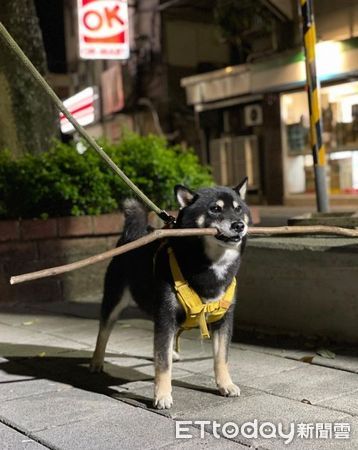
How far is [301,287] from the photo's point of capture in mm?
5633

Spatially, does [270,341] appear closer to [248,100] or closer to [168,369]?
[168,369]

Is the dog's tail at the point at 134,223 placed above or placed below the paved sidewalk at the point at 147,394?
above

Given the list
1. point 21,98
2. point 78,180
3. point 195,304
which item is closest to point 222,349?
point 195,304

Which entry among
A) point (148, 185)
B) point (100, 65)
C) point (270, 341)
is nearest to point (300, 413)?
point (270, 341)

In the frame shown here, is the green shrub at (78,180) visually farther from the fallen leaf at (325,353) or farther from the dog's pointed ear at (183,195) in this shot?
the dog's pointed ear at (183,195)

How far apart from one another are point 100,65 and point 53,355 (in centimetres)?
2440

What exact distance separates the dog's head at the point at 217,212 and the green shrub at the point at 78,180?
160 inches

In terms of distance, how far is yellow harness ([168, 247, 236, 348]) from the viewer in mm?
3980

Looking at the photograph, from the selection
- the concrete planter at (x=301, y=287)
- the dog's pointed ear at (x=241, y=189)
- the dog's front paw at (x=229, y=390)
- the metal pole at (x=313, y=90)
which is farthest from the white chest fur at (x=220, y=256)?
the metal pole at (x=313, y=90)

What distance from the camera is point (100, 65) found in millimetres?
28453

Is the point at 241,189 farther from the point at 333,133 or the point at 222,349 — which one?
the point at 333,133

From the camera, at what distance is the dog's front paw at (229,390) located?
13.6ft

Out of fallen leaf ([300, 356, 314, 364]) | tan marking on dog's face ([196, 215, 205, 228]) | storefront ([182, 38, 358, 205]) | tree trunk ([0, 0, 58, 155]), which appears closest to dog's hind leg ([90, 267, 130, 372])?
tan marking on dog's face ([196, 215, 205, 228])

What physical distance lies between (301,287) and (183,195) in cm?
208
